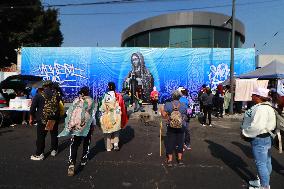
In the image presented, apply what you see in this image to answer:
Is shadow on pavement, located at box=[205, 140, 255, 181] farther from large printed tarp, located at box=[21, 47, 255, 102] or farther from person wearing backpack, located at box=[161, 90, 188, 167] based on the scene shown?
large printed tarp, located at box=[21, 47, 255, 102]

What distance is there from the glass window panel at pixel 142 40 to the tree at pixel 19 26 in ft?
30.3

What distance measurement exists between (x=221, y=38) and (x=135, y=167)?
86.3ft

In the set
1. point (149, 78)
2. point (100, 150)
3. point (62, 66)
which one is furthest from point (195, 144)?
point (62, 66)

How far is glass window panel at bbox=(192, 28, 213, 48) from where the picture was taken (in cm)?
3029

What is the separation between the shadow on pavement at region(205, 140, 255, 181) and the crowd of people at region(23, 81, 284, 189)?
0.77 m

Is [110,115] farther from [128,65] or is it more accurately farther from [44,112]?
[128,65]

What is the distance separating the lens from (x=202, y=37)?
100 ft

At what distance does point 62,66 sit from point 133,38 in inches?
522

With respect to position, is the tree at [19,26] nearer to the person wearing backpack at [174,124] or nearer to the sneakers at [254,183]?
the person wearing backpack at [174,124]

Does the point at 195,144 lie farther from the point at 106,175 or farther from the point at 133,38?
the point at 133,38

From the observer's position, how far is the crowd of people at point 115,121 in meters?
5.60

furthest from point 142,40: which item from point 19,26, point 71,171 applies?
point 71,171

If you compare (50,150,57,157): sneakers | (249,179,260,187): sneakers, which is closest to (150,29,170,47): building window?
(50,150,57,157): sneakers

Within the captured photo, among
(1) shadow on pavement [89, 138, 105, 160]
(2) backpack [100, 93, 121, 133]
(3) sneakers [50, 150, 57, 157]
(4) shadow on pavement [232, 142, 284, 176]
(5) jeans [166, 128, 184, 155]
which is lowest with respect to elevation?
(4) shadow on pavement [232, 142, 284, 176]
